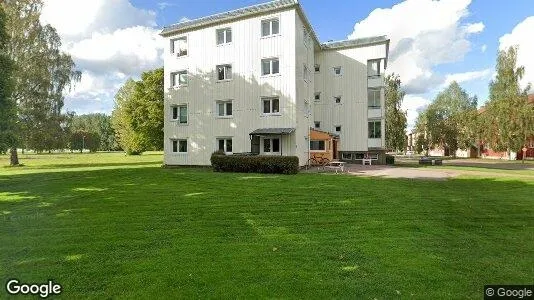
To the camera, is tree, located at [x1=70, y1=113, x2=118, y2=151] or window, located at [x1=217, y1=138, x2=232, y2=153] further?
tree, located at [x1=70, y1=113, x2=118, y2=151]

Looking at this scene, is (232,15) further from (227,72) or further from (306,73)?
(306,73)

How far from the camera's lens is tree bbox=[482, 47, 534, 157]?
156 ft

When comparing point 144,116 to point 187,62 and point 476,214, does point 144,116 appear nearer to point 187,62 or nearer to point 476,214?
point 187,62

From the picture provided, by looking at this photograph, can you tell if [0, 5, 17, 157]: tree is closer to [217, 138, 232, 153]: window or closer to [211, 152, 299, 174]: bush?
[211, 152, 299, 174]: bush

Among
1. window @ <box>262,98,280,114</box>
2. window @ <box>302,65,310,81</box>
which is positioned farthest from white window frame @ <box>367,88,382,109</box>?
window @ <box>262,98,280,114</box>

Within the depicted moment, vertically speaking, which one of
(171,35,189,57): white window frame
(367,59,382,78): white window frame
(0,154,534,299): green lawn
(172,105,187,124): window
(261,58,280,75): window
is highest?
(171,35,189,57): white window frame

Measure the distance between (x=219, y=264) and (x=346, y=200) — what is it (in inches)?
267

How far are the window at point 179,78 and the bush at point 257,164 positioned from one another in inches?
435

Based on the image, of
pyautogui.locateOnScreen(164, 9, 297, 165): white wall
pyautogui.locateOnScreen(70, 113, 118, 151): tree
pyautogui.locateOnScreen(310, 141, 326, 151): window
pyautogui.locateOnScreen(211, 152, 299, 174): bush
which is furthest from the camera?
pyautogui.locateOnScreen(70, 113, 118, 151): tree

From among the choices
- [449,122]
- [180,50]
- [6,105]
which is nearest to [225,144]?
[180,50]

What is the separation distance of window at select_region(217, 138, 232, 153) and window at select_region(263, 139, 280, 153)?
138 inches

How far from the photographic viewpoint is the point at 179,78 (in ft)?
102

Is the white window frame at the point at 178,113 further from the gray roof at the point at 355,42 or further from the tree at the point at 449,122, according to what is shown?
the tree at the point at 449,122

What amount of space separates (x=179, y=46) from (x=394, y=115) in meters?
35.1
